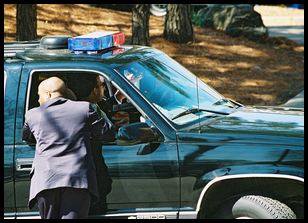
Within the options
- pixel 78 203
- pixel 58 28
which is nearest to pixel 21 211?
pixel 78 203

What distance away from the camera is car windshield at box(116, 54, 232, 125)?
17.3 ft

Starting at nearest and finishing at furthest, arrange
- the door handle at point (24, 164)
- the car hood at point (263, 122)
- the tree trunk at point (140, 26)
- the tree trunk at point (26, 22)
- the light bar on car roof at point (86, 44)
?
the door handle at point (24, 164) < the car hood at point (263, 122) < the light bar on car roof at point (86, 44) < the tree trunk at point (26, 22) < the tree trunk at point (140, 26)

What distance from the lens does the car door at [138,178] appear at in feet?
16.3

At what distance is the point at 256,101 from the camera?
13523 millimetres

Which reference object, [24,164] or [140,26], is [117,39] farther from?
[140,26]

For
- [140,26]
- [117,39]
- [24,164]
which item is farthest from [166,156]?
[140,26]

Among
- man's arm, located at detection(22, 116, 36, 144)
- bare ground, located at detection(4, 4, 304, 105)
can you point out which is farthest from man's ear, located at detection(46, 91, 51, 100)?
→ bare ground, located at detection(4, 4, 304, 105)

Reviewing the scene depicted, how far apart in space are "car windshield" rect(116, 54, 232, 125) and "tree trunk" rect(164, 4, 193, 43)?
11285 mm

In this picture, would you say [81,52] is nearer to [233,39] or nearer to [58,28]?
[58,28]

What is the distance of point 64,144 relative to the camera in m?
4.84

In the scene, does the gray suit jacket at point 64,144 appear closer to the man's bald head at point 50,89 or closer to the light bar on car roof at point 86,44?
the man's bald head at point 50,89

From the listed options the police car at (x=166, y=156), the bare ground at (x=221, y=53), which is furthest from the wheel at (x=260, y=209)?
the bare ground at (x=221, y=53)

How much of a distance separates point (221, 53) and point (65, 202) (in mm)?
13034

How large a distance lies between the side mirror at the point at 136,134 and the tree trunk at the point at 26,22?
315 inches
